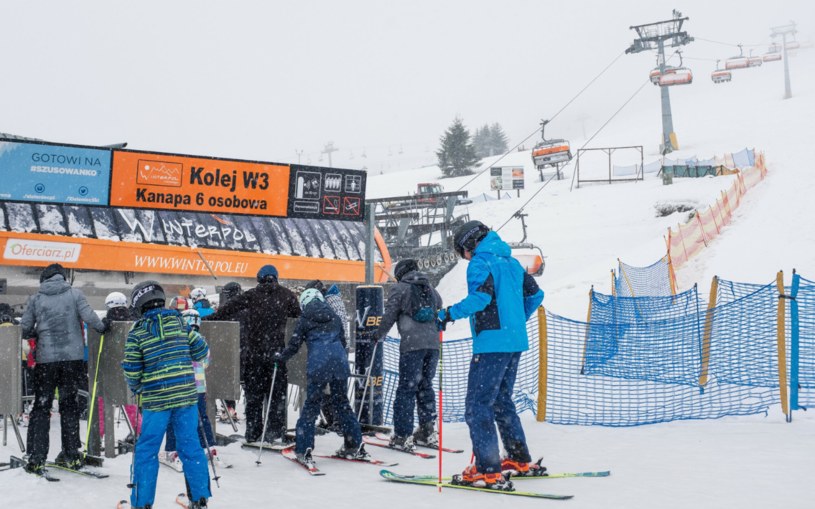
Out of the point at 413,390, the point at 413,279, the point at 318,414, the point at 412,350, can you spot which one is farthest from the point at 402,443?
the point at 413,279

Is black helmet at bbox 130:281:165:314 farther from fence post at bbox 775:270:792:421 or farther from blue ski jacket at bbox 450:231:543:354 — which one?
fence post at bbox 775:270:792:421

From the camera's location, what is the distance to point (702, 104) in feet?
328

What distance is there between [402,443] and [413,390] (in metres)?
0.54

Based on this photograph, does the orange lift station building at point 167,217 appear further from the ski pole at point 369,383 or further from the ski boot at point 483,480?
the ski boot at point 483,480

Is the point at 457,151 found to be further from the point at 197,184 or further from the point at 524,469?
the point at 524,469

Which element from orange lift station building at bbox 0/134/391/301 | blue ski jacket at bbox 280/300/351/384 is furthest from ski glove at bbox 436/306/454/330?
orange lift station building at bbox 0/134/391/301

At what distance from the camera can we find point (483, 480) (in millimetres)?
5680

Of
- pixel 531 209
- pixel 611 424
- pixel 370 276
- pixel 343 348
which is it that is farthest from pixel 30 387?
pixel 531 209

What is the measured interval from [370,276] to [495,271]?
5.54m

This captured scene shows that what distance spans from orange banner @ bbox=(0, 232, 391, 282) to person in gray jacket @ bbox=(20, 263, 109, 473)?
31.6 ft

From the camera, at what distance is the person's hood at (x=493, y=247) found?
5.76m

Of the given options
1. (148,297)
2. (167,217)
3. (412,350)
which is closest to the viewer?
(148,297)

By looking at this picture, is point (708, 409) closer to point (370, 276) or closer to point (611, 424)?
point (611, 424)

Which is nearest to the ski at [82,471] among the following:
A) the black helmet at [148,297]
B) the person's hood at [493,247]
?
the black helmet at [148,297]
